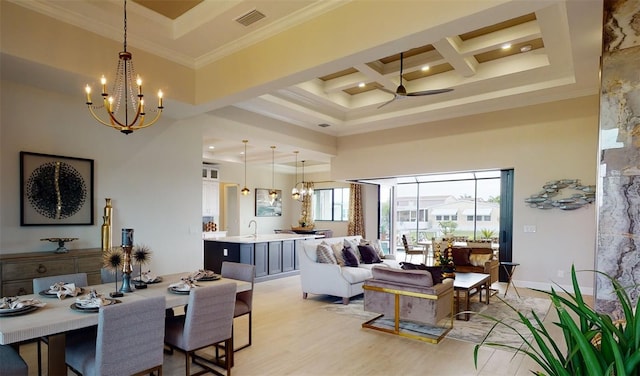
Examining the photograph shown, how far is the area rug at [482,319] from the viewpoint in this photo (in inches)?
166

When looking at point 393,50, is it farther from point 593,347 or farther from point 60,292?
point 60,292

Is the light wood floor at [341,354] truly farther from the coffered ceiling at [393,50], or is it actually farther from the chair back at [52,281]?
the coffered ceiling at [393,50]

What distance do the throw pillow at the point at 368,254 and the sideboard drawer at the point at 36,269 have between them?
464 cm

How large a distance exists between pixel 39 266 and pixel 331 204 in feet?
33.7

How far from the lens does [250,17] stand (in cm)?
372

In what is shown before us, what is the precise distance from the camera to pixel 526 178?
6727mm

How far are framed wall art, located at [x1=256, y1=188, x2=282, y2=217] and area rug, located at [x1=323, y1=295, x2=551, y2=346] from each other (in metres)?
7.54

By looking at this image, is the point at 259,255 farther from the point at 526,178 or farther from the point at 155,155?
the point at 526,178

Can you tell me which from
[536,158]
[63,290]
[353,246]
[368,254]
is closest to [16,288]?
[63,290]

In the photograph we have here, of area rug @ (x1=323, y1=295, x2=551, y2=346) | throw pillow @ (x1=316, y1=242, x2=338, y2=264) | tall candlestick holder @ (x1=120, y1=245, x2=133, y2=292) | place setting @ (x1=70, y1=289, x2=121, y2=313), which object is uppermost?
tall candlestick holder @ (x1=120, y1=245, x2=133, y2=292)

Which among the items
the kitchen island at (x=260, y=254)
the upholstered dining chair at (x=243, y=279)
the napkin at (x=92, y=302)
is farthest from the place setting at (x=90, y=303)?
the kitchen island at (x=260, y=254)

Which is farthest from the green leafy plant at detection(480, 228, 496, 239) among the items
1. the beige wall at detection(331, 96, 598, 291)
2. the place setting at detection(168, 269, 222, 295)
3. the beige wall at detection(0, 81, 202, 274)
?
the place setting at detection(168, 269, 222, 295)

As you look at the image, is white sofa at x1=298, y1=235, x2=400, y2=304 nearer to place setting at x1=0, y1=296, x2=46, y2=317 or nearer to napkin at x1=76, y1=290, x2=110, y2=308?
napkin at x1=76, y1=290, x2=110, y2=308

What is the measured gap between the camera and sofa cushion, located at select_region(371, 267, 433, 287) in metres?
4.10
